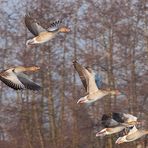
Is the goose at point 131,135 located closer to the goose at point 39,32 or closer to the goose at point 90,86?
the goose at point 90,86

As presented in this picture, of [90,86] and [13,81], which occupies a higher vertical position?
[13,81]

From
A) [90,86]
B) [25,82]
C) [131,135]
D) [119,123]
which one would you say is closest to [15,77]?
[25,82]

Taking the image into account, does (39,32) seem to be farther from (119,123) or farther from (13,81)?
(119,123)

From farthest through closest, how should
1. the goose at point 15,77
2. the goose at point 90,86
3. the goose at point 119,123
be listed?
the goose at point 119,123 → the goose at point 90,86 → the goose at point 15,77

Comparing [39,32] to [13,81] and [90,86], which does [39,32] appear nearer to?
[13,81]

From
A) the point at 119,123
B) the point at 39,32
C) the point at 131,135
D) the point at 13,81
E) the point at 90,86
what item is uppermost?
the point at 39,32

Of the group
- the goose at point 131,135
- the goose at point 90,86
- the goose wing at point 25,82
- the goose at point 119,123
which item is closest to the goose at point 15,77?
the goose wing at point 25,82

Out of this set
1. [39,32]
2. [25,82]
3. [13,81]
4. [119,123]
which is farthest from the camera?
[119,123]

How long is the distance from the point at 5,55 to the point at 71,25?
3431 millimetres

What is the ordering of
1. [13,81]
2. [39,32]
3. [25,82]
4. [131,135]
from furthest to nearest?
[131,135] → [25,82] → [39,32] → [13,81]

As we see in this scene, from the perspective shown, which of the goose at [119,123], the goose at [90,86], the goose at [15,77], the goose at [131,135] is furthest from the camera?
the goose at [131,135]

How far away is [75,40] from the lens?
29953 mm

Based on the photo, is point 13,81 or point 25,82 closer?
point 13,81

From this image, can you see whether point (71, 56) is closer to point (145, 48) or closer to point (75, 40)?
point (75, 40)
